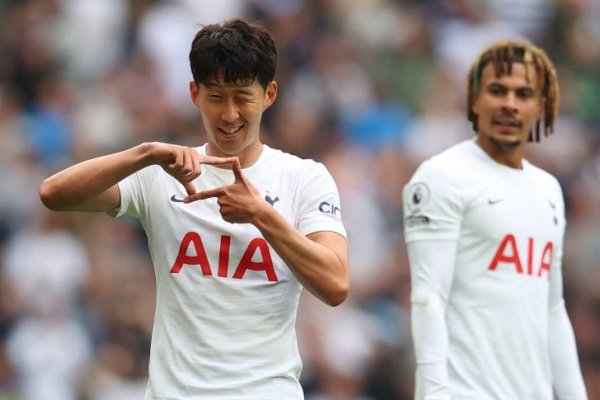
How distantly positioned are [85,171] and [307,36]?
830cm

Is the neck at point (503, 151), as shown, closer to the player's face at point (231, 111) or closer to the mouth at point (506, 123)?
the mouth at point (506, 123)

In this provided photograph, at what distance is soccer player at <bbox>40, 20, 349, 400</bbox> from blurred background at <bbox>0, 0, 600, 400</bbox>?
5234 millimetres

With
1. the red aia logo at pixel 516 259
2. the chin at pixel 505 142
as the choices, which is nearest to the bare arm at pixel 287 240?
the red aia logo at pixel 516 259

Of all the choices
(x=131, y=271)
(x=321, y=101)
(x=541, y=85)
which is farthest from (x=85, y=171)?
(x=321, y=101)

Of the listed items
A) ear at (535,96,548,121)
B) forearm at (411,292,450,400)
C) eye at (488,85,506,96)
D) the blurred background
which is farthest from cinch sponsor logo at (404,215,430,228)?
the blurred background

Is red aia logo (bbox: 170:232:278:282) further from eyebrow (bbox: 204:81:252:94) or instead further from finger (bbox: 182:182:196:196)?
eyebrow (bbox: 204:81:252:94)

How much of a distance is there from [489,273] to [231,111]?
1.71 metres

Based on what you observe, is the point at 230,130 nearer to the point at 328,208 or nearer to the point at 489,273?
the point at 328,208

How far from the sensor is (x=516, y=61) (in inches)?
278

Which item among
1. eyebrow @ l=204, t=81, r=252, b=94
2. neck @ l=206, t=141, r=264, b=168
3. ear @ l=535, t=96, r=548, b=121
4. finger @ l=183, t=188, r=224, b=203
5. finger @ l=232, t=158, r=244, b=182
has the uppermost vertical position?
ear @ l=535, t=96, r=548, b=121

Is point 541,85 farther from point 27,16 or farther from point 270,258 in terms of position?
point 27,16

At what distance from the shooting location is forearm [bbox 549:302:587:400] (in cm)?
686

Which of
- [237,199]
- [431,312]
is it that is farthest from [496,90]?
[237,199]

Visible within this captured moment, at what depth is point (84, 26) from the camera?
44.6ft
